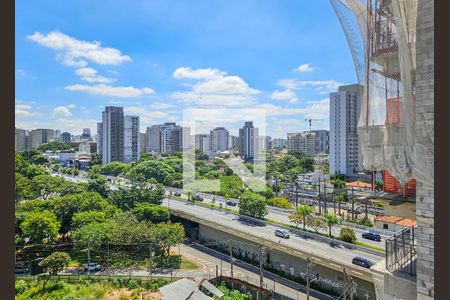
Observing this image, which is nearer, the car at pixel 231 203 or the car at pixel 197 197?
the car at pixel 231 203

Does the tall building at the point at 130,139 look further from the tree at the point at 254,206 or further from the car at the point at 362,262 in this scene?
the car at the point at 362,262

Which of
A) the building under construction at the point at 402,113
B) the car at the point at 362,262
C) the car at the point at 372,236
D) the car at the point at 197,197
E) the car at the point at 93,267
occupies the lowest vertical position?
the car at the point at 93,267

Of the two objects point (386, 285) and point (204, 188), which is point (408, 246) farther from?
point (204, 188)

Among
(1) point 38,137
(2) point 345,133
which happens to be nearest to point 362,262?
(2) point 345,133

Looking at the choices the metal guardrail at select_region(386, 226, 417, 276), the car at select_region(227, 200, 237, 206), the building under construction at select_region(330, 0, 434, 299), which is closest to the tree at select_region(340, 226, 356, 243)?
the building under construction at select_region(330, 0, 434, 299)

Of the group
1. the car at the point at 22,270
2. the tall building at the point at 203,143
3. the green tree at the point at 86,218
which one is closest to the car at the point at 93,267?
the car at the point at 22,270

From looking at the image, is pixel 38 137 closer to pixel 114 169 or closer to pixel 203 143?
pixel 114 169
